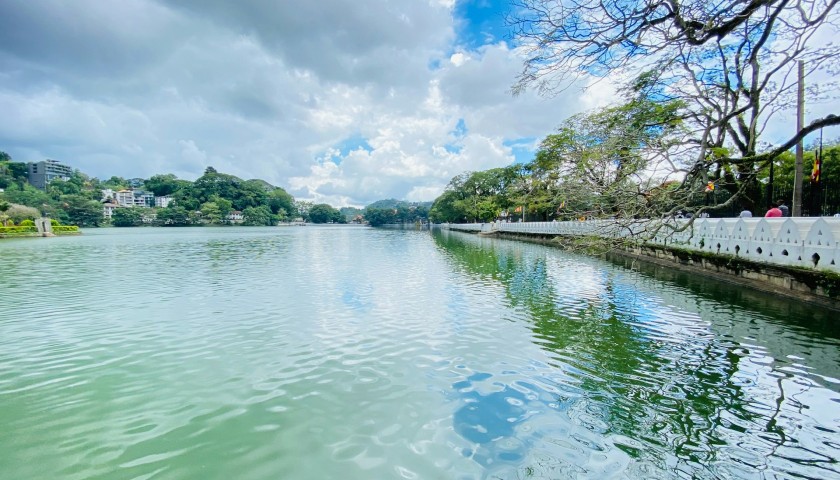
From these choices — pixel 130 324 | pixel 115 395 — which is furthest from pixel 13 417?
pixel 130 324

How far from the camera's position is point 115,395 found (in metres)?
4.21

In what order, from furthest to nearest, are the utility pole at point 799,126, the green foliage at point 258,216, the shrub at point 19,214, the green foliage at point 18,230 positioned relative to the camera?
the green foliage at point 258,216
the shrub at point 19,214
the green foliage at point 18,230
the utility pole at point 799,126

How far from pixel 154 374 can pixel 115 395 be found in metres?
0.56

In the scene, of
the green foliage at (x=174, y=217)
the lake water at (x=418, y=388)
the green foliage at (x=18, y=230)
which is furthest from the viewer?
the green foliage at (x=174, y=217)

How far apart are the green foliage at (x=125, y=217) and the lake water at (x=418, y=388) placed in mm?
91677

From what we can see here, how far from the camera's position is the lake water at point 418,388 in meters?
3.06

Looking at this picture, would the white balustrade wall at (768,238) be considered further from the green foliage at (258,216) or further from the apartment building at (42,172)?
the apartment building at (42,172)

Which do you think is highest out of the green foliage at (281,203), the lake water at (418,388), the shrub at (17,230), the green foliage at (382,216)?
the green foliage at (281,203)

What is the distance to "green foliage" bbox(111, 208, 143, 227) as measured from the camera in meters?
82.7

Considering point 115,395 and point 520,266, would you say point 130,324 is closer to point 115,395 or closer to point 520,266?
point 115,395

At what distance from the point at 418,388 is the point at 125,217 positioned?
101m

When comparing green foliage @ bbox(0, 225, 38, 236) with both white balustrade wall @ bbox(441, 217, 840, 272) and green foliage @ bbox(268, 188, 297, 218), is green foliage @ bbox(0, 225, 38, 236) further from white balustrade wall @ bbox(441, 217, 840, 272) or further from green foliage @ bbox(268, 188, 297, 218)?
green foliage @ bbox(268, 188, 297, 218)

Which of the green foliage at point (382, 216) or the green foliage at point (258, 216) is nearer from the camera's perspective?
the green foliage at point (258, 216)

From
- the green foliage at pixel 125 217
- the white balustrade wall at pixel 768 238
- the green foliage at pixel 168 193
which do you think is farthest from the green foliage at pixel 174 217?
the white balustrade wall at pixel 768 238
